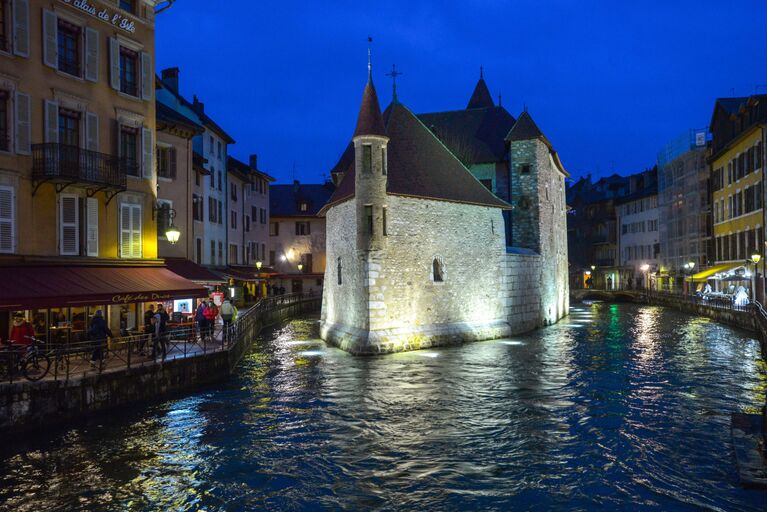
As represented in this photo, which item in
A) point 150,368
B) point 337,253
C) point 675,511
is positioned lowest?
point 675,511

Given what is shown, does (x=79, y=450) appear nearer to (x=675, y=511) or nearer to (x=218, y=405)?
(x=218, y=405)

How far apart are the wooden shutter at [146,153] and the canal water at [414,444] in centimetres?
680

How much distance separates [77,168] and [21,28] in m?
3.59

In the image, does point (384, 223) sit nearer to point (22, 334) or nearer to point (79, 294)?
point (79, 294)

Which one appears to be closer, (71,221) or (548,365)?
(71,221)

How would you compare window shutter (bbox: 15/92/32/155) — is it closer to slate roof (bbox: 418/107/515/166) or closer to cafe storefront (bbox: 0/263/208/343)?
cafe storefront (bbox: 0/263/208/343)

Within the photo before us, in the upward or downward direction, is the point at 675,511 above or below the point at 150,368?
below

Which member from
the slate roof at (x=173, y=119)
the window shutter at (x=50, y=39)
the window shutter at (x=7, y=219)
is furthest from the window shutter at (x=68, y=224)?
the slate roof at (x=173, y=119)

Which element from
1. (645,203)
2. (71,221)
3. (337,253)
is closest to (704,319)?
(337,253)

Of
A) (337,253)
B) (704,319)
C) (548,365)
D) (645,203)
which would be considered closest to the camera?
(548,365)

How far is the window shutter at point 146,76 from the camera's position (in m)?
19.9

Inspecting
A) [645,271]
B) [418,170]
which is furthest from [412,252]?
[645,271]

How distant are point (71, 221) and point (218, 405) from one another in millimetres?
6443

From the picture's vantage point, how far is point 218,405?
50.6ft
